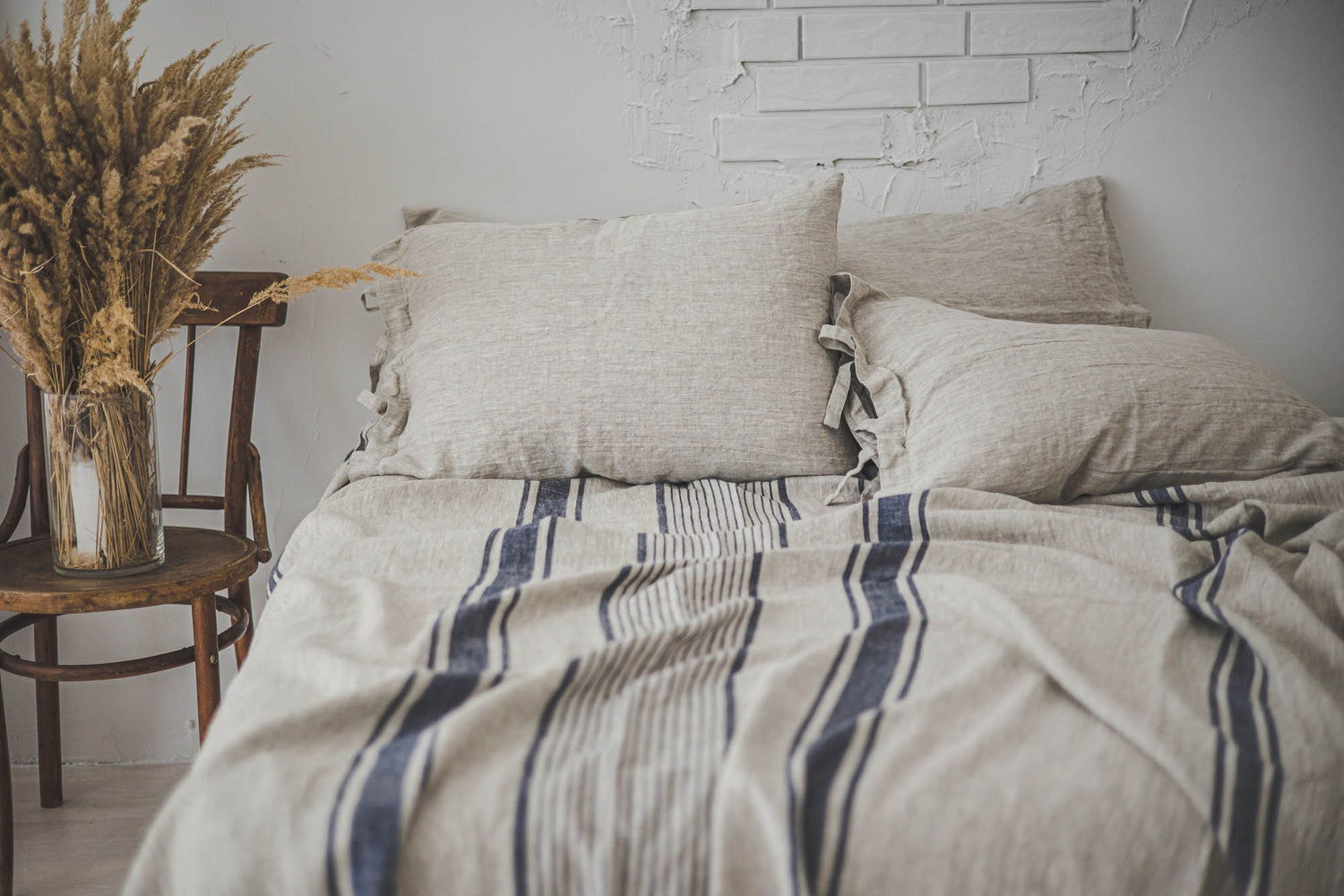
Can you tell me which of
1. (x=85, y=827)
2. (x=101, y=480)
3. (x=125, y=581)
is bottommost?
(x=85, y=827)

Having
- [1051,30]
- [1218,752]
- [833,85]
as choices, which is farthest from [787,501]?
[1051,30]

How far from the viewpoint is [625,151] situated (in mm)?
1676

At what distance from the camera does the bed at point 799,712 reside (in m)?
0.54

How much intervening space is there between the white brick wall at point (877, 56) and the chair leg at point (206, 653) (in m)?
1.11

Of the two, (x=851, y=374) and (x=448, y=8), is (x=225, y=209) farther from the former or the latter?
(x=851, y=374)

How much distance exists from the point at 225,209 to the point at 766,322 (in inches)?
28.7

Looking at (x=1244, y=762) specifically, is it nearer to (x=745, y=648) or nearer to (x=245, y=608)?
(x=745, y=648)

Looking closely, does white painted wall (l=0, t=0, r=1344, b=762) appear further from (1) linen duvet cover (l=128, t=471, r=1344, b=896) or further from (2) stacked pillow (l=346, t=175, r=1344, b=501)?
(1) linen duvet cover (l=128, t=471, r=1344, b=896)

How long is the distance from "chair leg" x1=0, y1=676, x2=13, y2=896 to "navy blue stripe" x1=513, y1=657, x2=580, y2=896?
107 cm

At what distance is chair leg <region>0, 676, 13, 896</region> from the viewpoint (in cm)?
128

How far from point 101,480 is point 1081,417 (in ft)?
3.80

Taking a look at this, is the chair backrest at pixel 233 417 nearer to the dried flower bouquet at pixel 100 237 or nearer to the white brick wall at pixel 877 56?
the dried flower bouquet at pixel 100 237

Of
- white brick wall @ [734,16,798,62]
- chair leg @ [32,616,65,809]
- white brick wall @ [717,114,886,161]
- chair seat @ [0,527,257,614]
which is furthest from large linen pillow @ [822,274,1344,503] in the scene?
chair leg @ [32,616,65,809]

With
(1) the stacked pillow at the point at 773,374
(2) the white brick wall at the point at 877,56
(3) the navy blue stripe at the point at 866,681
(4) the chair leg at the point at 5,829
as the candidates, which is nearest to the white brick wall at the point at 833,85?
(2) the white brick wall at the point at 877,56
